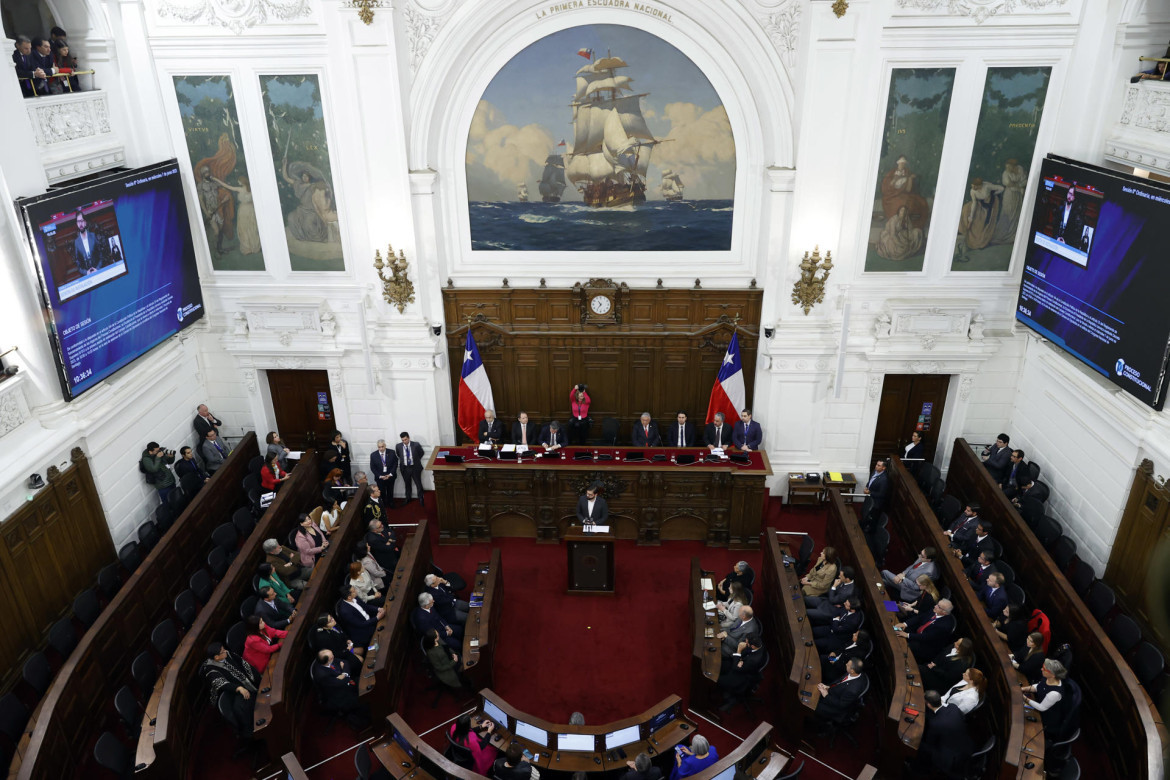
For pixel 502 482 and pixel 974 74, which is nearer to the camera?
pixel 974 74

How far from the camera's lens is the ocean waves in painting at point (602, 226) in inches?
523

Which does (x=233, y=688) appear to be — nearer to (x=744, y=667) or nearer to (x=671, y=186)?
(x=744, y=667)

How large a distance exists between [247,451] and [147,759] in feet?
20.9

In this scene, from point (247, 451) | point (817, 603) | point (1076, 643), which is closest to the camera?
point (1076, 643)

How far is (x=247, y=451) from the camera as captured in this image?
13.9 metres

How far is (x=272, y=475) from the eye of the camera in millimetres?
13250

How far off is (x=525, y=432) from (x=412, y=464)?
200cm

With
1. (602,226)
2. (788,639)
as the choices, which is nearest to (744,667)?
(788,639)

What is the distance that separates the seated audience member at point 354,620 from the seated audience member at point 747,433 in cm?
641

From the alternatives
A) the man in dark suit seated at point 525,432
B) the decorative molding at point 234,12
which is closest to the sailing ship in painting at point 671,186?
the man in dark suit seated at point 525,432

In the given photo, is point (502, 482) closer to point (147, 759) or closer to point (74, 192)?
point (147, 759)

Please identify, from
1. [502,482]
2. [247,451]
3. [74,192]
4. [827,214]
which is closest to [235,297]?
[247,451]

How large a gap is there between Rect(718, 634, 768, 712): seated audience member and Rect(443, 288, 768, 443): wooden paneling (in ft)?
18.2

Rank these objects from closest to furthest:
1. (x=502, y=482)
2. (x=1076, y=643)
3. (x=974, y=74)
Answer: (x=1076, y=643)
(x=974, y=74)
(x=502, y=482)
